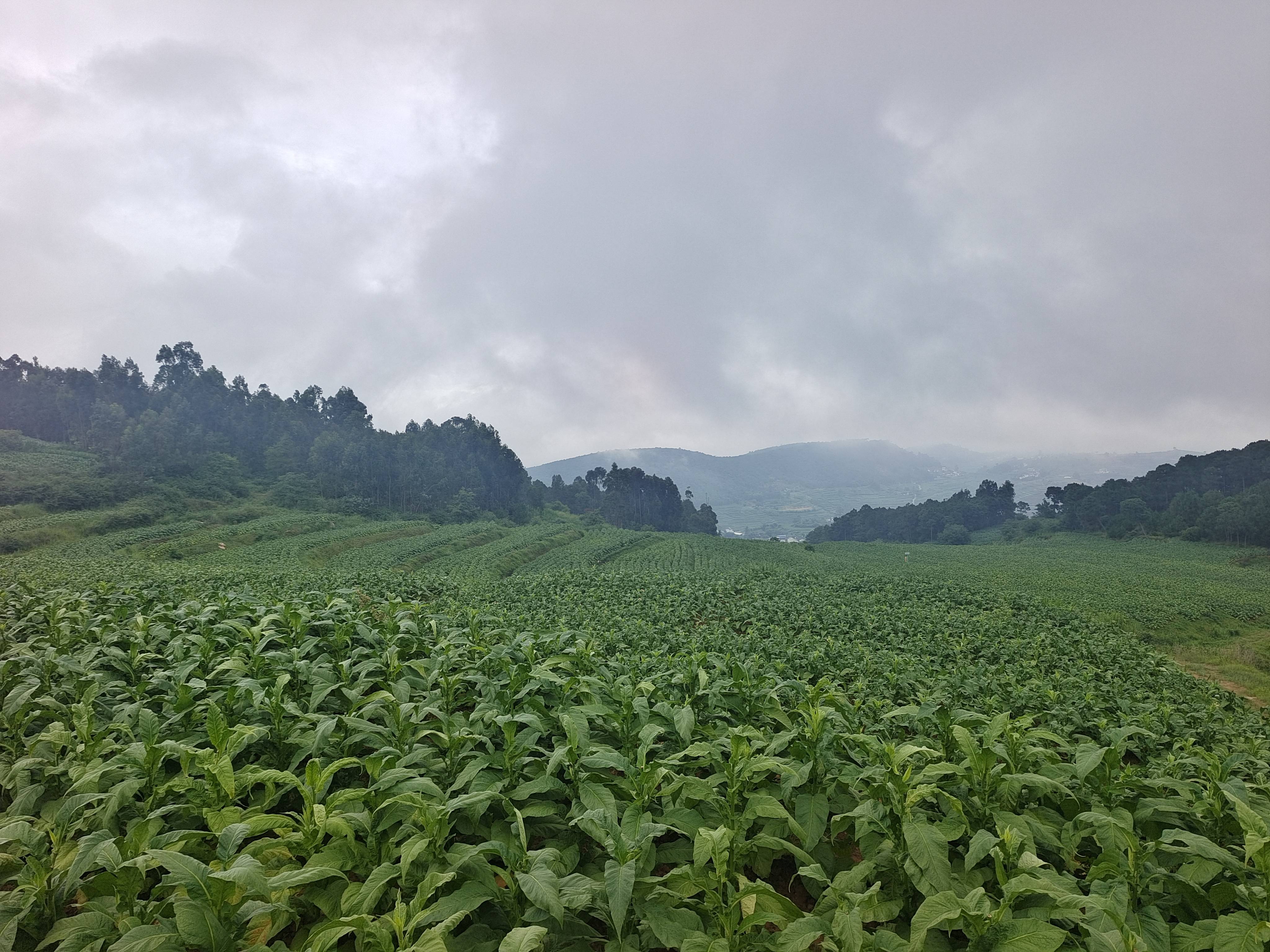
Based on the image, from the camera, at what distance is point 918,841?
254 centimetres

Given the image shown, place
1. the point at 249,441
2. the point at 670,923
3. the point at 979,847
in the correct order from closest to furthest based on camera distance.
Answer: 1. the point at 670,923
2. the point at 979,847
3. the point at 249,441

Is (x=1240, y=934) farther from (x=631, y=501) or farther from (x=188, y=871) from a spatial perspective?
(x=631, y=501)

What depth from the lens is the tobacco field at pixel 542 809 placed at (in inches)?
85.9

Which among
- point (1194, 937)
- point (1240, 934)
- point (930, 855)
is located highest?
point (930, 855)

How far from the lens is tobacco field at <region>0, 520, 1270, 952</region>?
218 centimetres

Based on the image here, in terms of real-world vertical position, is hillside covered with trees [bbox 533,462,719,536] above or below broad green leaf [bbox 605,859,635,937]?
above

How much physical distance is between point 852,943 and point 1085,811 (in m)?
2.01

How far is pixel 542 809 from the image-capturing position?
9.34ft

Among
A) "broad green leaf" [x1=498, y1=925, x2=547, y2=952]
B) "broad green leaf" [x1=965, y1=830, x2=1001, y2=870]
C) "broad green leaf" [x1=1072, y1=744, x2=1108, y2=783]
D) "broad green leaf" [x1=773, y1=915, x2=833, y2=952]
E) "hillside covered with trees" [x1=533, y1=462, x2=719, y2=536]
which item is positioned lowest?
"broad green leaf" [x1=773, y1=915, x2=833, y2=952]

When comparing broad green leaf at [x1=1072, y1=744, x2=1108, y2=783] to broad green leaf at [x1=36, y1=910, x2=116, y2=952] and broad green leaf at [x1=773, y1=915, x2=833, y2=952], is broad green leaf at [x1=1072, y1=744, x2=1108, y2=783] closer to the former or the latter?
broad green leaf at [x1=773, y1=915, x2=833, y2=952]

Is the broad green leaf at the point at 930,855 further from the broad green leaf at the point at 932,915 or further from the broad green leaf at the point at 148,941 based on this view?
the broad green leaf at the point at 148,941

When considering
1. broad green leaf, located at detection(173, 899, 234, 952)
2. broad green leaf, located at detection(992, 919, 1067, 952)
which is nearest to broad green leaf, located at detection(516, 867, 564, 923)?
broad green leaf, located at detection(173, 899, 234, 952)

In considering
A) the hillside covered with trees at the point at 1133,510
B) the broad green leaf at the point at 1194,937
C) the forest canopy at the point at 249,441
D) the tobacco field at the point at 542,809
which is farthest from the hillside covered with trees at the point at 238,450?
the broad green leaf at the point at 1194,937

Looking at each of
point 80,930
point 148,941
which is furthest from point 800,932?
point 80,930
